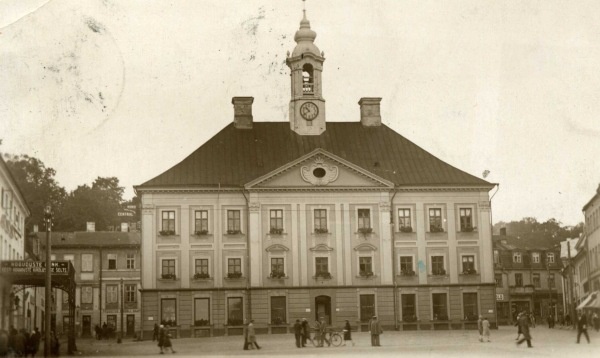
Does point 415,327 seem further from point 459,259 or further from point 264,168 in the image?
point 264,168

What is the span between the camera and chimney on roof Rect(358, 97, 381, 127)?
58844 millimetres

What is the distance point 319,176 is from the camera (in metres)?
52.7

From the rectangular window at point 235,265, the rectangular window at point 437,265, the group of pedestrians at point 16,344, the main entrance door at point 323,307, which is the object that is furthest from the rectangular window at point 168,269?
the group of pedestrians at point 16,344

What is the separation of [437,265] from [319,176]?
803cm

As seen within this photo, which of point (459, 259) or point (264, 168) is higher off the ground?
point (264, 168)

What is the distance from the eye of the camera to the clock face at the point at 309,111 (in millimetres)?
57031

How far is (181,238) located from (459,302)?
15370 millimetres

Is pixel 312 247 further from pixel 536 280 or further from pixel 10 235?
pixel 536 280

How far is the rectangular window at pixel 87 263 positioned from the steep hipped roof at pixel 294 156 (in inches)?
612

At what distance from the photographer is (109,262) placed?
67438 mm

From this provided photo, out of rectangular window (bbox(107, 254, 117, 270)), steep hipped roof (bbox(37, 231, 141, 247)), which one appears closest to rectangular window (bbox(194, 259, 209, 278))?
steep hipped roof (bbox(37, 231, 141, 247))

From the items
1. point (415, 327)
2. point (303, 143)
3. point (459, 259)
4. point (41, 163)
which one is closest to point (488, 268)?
point (459, 259)

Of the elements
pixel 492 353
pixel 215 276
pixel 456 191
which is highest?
pixel 456 191

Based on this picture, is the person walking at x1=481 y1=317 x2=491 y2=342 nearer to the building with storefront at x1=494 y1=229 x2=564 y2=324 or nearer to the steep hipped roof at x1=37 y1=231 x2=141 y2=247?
the steep hipped roof at x1=37 y1=231 x2=141 y2=247
